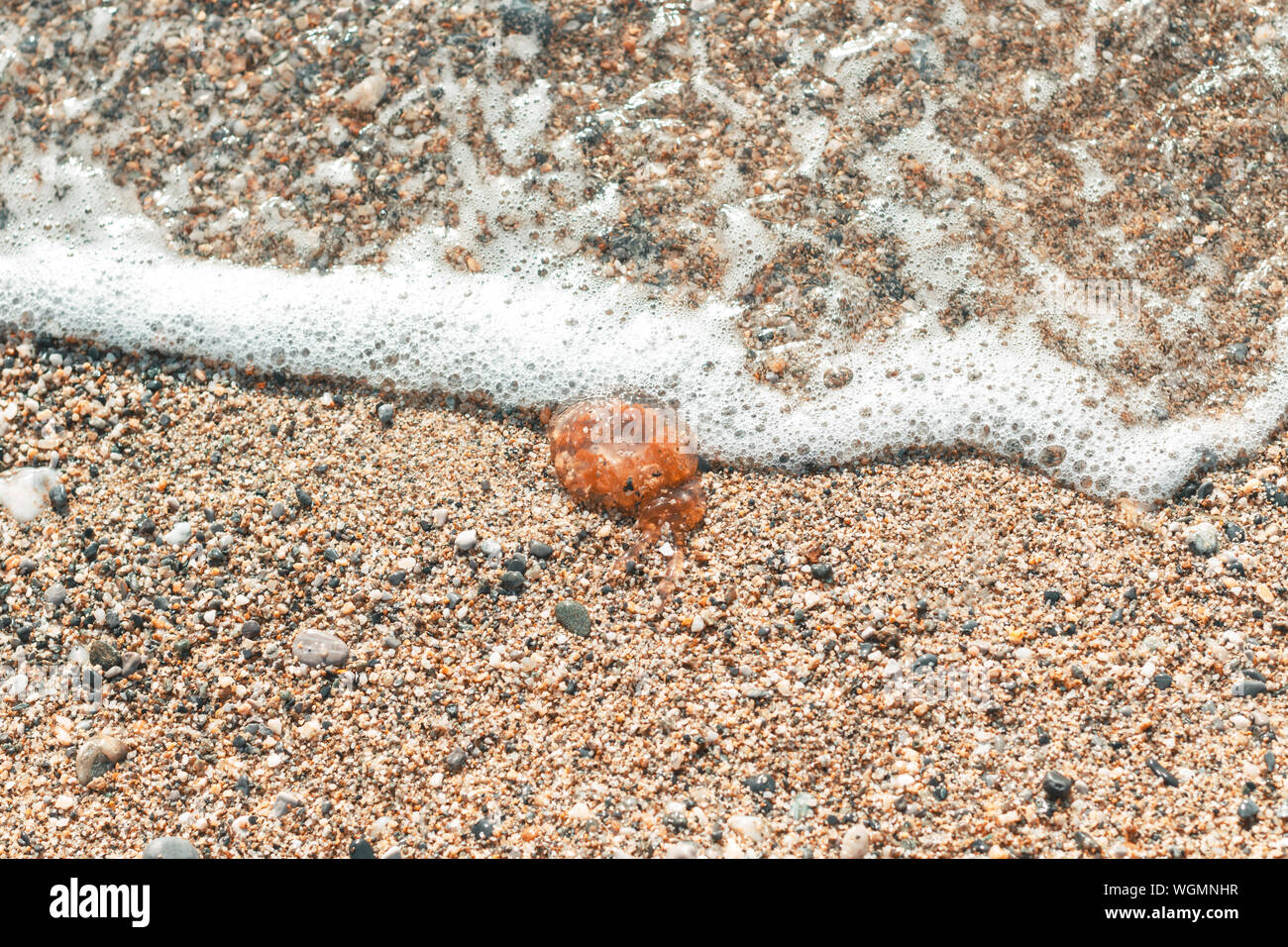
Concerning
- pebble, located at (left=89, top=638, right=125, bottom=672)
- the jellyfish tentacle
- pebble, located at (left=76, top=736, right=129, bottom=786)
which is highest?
the jellyfish tentacle

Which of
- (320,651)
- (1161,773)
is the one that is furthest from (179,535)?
(1161,773)

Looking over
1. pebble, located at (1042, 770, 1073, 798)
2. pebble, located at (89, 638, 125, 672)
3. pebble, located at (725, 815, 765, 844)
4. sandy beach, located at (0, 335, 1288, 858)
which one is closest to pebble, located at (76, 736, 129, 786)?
sandy beach, located at (0, 335, 1288, 858)

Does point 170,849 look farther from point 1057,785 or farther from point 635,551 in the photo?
point 1057,785

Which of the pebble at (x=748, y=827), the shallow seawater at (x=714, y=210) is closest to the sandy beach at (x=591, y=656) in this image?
the pebble at (x=748, y=827)

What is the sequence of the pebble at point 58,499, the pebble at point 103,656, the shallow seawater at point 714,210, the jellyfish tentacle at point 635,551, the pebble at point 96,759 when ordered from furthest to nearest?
the shallow seawater at point 714,210
the pebble at point 58,499
the jellyfish tentacle at point 635,551
the pebble at point 103,656
the pebble at point 96,759

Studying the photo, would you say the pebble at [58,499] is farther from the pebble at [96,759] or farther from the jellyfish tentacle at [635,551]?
the jellyfish tentacle at [635,551]

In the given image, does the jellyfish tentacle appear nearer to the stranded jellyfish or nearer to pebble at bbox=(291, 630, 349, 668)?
the stranded jellyfish

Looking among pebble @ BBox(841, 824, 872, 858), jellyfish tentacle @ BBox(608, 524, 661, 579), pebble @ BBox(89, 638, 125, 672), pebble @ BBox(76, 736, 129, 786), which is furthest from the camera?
jellyfish tentacle @ BBox(608, 524, 661, 579)
